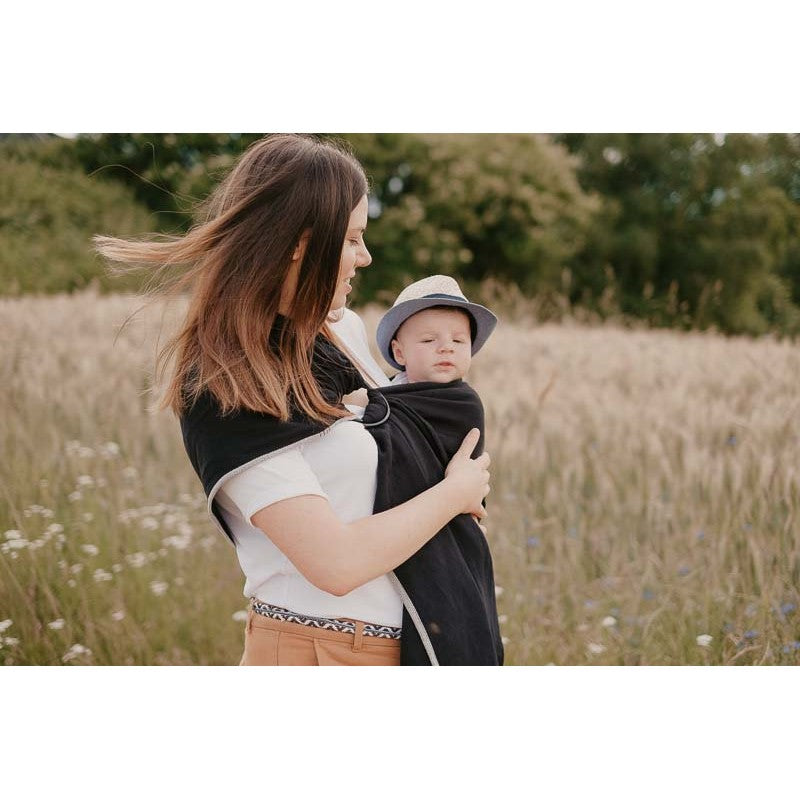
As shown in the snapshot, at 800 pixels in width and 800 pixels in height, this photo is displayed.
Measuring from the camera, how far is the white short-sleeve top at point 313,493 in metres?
1.28

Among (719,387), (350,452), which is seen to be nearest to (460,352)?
(350,452)

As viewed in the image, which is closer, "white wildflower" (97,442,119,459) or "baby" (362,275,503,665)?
"baby" (362,275,503,665)

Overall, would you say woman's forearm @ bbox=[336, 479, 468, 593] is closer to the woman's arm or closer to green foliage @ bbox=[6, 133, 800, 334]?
the woman's arm

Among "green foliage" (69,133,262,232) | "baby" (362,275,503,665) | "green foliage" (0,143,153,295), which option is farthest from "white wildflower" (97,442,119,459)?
"baby" (362,275,503,665)

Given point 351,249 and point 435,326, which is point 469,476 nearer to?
point 435,326

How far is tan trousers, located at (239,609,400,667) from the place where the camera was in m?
1.42

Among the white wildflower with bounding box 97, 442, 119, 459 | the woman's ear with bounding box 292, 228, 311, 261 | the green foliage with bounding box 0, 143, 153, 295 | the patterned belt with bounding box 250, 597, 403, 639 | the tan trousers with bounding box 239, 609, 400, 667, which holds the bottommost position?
the tan trousers with bounding box 239, 609, 400, 667

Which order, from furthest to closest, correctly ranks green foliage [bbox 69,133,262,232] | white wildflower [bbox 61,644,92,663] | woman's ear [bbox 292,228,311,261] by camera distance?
green foliage [bbox 69,133,262,232] < white wildflower [bbox 61,644,92,663] < woman's ear [bbox 292,228,311,261]

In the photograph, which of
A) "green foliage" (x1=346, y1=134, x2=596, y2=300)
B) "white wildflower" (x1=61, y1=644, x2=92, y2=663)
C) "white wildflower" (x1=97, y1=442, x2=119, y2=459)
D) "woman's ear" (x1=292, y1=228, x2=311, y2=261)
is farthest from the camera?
"green foliage" (x1=346, y1=134, x2=596, y2=300)

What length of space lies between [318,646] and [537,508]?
5.19 feet

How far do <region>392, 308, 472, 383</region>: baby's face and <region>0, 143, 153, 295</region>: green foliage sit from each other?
164 cm

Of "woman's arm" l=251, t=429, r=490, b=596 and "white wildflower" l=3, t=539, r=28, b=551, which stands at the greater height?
"woman's arm" l=251, t=429, r=490, b=596

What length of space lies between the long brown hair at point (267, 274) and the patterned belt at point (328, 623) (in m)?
0.35

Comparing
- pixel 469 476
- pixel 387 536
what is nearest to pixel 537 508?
pixel 469 476
